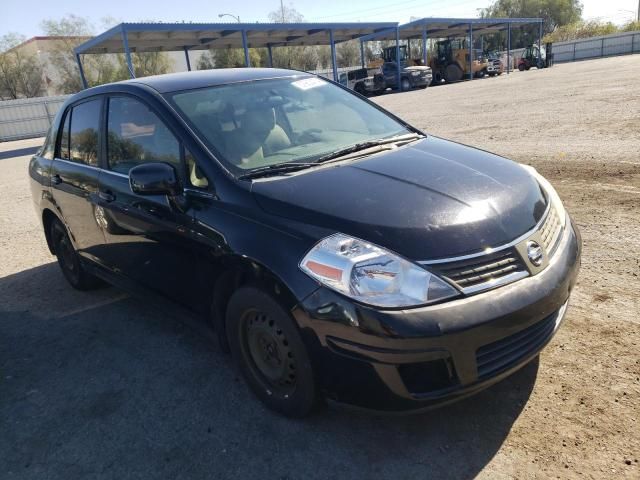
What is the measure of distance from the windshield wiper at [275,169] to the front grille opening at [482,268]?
110 centimetres

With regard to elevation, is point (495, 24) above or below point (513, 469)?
above

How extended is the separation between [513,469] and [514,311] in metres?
0.68

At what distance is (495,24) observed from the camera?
4612 cm

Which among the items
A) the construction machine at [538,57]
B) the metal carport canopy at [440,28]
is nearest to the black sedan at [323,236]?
the metal carport canopy at [440,28]

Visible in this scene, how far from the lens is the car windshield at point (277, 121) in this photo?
9.91ft

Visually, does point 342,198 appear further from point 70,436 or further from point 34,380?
point 34,380

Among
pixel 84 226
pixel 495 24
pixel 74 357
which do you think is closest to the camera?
pixel 74 357

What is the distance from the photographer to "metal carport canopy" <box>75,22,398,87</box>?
1005 inches

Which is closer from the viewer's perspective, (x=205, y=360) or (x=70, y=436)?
(x=70, y=436)

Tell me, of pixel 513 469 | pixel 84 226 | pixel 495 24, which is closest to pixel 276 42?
pixel 495 24

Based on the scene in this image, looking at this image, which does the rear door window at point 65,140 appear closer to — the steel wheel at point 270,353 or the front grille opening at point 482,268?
the steel wheel at point 270,353

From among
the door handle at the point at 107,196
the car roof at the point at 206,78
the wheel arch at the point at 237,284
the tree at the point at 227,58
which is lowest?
the wheel arch at the point at 237,284

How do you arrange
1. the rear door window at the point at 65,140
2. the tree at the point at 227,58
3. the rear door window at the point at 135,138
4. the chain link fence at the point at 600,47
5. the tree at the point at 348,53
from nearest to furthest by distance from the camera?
the rear door window at the point at 135,138, the rear door window at the point at 65,140, the chain link fence at the point at 600,47, the tree at the point at 227,58, the tree at the point at 348,53

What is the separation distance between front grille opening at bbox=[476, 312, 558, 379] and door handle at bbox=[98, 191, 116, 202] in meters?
2.66
